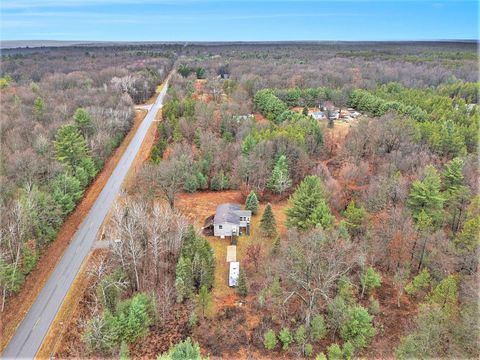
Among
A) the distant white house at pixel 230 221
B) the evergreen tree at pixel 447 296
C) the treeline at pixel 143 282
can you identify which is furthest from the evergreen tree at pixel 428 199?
the treeline at pixel 143 282

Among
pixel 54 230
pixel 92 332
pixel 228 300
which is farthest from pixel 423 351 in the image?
pixel 54 230

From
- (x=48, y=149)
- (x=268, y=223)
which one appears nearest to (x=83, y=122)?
(x=48, y=149)

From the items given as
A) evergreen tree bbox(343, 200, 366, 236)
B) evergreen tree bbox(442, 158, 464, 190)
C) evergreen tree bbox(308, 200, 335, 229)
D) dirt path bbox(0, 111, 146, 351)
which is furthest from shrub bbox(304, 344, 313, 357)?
evergreen tree bbox(442, 158, 464, 190)

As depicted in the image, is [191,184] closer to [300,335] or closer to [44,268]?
[44,268]

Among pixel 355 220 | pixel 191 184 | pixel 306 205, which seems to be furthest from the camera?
pixel 191 184

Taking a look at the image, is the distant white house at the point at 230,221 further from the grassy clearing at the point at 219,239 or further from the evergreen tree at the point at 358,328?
the evergreen tree at the point at 358,328

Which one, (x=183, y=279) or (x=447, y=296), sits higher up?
(x=447, y=296)
